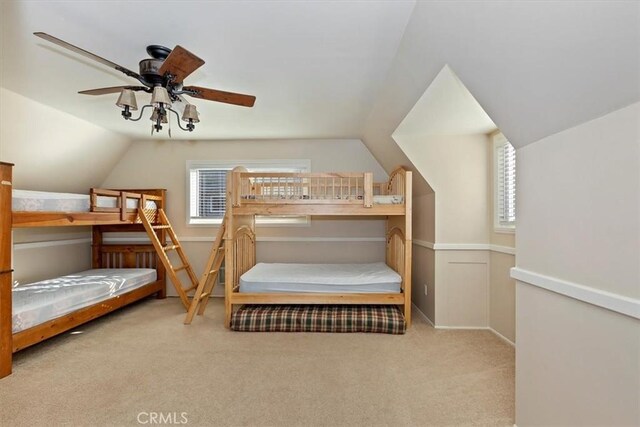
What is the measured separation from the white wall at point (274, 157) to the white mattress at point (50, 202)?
1.20 metres

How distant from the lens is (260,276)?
3459 millimetres

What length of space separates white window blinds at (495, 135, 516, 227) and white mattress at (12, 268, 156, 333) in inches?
173

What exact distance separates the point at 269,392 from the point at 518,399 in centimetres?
154

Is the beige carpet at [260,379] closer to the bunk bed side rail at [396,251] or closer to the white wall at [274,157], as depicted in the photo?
→ the bunk bed side rail at [396,251]

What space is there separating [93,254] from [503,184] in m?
5.61

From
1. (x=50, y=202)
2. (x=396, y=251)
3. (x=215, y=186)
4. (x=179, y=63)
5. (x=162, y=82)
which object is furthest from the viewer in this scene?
(x=215, y=186)

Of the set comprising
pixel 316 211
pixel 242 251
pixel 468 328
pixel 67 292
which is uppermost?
pixel 316 211

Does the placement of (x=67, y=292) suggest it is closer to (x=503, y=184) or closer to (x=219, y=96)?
(x=219, y=96)

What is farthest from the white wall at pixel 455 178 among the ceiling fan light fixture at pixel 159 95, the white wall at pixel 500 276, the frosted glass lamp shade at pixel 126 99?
the frosted glass lamp shade at pixel 126 99

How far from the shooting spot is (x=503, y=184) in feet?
10.3

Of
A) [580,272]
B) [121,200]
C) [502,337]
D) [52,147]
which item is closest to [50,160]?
[52,147]

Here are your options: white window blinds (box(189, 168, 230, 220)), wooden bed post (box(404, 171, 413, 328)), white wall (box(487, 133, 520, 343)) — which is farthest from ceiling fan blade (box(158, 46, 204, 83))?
white wall (box(487, 133, 520, 343))

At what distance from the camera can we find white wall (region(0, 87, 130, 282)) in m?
2.99

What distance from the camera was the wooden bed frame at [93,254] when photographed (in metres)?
2.29
